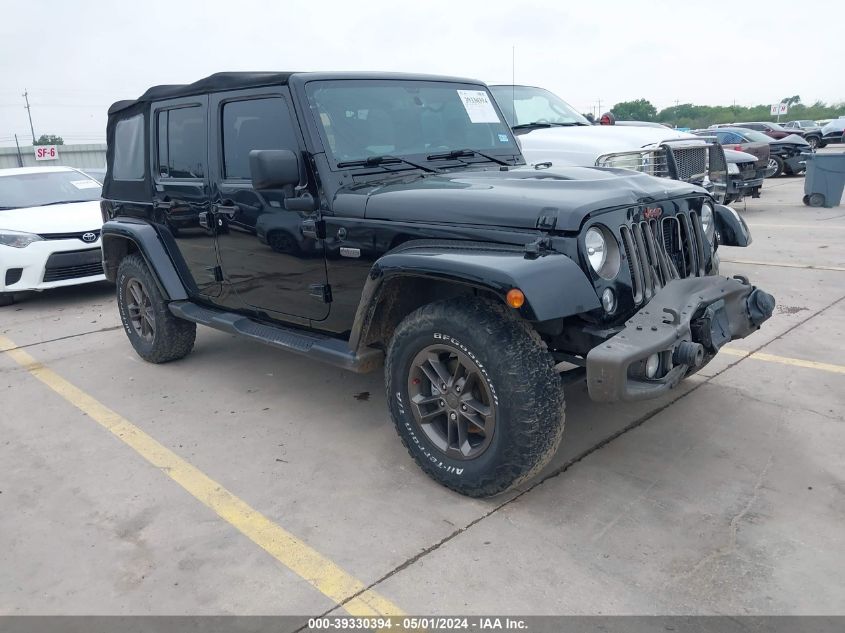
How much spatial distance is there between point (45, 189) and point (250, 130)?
5.95 m

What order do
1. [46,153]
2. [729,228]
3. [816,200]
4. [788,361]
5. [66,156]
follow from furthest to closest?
[66,156]
[46,153]
[816,200]
[788,361]
[729,228]

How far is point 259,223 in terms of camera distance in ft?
13.3

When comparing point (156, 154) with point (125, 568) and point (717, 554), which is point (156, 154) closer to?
point (125, 568)

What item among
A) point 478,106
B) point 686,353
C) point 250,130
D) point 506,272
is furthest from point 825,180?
point 506,272

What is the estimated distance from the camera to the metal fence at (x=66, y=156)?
31438mm

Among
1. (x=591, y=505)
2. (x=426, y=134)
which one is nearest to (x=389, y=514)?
(x=591, y=505)

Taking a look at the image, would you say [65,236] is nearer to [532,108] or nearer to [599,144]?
[532,108]

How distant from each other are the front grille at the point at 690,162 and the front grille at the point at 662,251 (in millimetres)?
4690

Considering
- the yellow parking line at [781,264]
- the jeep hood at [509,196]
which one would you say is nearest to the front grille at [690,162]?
the yellow parking line at [781,264]

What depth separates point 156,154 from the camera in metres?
4.93

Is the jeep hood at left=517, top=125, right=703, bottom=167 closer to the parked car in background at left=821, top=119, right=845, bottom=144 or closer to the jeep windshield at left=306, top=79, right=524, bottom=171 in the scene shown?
the jeep windshield at left=306, top=79, right=524, bottom=171

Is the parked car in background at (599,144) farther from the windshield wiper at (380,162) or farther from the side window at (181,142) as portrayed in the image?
the side window at (181,142)

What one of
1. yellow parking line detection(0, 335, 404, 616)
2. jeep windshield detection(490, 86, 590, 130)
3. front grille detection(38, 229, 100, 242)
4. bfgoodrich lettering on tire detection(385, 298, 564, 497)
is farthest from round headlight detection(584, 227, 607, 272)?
front grille detection(38, 229, 100, 242)

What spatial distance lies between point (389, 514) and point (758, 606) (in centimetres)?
150
